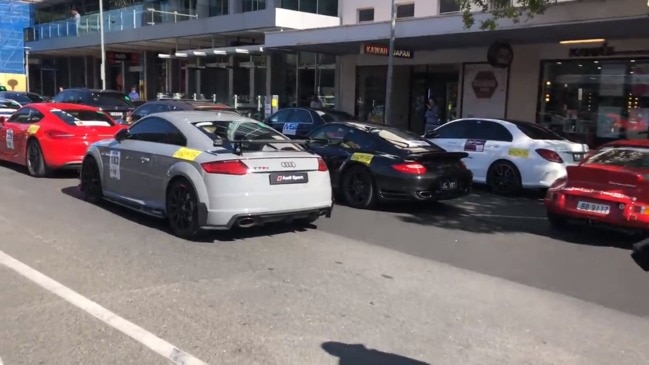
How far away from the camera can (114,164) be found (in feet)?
28.3

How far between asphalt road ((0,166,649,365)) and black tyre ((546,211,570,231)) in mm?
321

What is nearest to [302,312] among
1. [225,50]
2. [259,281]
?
Answer: [259,281]

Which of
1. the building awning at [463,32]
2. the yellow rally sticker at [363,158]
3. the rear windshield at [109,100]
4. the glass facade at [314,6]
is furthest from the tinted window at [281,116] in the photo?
the glass facade at [314,6]

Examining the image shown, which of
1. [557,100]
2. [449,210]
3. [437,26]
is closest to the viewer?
[449,210]

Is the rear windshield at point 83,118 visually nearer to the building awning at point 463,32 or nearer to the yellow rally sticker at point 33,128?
the yellow rally sticker at point 33,128

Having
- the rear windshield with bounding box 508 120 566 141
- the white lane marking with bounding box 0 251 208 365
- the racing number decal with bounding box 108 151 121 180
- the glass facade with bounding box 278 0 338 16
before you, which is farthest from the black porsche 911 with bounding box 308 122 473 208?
the glass facade with bounding box 278 0 338 16

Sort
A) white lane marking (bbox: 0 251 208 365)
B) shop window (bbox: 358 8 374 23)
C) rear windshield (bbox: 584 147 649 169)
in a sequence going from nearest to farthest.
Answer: white lane marking (bbox: 0 251 208 365) < rear windshield (bbox: 584 147 649 169) < shop window (bbox: 358 8 374 23)

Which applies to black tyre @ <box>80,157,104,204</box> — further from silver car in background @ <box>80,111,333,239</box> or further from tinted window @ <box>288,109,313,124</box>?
tinted window @ <box>288,109,313,124</box>

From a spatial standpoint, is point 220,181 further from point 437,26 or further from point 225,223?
point 437,26

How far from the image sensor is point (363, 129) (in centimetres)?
1049

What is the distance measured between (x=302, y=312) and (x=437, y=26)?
1336cm

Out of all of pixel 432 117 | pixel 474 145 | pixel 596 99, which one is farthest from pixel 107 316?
pixel 432 117

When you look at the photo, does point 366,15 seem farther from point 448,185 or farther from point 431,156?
point 448,185

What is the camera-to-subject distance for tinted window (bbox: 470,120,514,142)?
12195 mm
